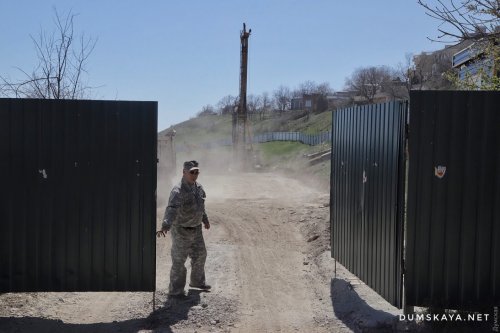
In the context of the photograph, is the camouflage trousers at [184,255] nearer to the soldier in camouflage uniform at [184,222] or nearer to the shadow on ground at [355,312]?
the soldier in camouflage uniform at [184,222]

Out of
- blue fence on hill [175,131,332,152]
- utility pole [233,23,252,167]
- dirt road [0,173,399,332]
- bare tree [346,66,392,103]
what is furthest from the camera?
bare tree [346,66,392,103]

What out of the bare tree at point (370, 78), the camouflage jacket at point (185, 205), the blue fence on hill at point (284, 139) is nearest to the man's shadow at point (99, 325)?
the camouflage jacket at point (185, 205)

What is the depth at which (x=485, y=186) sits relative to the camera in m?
5.14

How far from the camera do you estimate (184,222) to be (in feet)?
21.7

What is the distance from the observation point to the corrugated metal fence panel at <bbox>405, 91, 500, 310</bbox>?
5.08 metres

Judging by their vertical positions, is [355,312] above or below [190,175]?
below

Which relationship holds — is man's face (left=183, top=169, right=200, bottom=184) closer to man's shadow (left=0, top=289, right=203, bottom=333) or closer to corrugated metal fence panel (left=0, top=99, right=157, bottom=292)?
corrugated metal fence panel (left=0, top=99, right=157, bottom=292)

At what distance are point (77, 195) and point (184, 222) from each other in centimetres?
145

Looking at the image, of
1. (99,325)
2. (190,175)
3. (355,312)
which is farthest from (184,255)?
(355,312)

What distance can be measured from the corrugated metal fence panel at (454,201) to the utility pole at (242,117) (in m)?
30.2

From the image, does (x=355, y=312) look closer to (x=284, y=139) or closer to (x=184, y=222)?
(x=184, y=222)

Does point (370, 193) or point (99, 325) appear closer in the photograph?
point (99, 325)

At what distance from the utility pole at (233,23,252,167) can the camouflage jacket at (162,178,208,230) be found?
94.4 feet

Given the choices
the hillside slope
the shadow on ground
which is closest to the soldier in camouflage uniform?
the shadow on ground
